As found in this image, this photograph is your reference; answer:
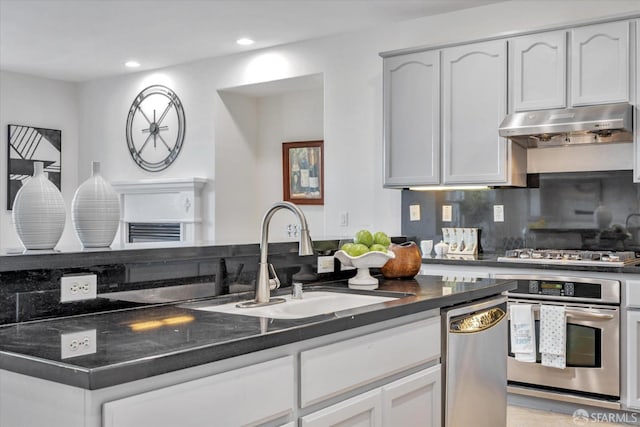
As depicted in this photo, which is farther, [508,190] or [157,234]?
[157,234]

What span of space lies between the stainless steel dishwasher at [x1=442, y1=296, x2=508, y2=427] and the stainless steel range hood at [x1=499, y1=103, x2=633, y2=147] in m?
1.45

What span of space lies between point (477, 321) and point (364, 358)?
0.79 m

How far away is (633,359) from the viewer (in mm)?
3484

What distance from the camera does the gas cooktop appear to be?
11.9 ft

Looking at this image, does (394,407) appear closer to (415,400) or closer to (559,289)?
(415,400)

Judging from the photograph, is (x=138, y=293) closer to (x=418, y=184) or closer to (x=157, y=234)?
(x=418, y=184)

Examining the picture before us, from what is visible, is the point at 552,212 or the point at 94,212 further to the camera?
the point at 552,212

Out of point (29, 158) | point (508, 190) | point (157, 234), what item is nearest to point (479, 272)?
point (508, 190)

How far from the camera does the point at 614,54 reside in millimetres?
3721

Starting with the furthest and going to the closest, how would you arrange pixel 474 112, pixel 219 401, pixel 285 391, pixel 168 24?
pixel 168 24
pixel 474 112
pixel 285 391
pixel 219 401

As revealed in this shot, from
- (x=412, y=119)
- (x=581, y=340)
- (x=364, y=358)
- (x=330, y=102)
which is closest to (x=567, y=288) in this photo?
(x=581, y=340)

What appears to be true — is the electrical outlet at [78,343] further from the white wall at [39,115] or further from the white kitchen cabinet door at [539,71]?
the white wall at [39,115]

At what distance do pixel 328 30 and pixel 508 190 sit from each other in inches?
77.1

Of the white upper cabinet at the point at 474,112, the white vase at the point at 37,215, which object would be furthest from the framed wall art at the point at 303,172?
the white vase at the point at 37,215
